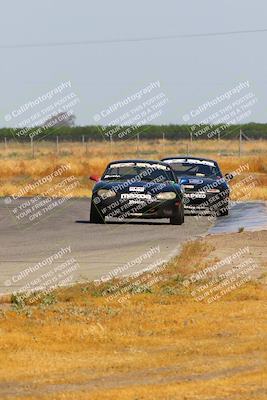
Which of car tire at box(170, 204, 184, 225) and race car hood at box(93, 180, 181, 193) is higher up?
race car hood at box(93, 180, 181, 193)

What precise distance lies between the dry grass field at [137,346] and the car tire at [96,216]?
42.5 feet

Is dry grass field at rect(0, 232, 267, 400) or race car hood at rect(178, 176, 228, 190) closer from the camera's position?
dry grass field at rect(0, 232, 267, 400)

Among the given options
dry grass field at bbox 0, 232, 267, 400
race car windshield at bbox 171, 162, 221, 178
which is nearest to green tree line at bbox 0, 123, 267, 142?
race car windshield at bbox 171, 162, 221, 178

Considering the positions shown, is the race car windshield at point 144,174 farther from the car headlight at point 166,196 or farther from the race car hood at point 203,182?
the race car hood at point 203,182

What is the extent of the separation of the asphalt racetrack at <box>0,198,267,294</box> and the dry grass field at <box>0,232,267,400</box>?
6.47ft

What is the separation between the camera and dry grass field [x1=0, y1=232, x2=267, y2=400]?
917 centimetres

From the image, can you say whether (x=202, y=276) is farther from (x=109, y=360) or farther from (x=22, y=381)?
(x=22, y=381)

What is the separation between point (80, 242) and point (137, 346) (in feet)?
41.1

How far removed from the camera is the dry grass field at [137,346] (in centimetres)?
917

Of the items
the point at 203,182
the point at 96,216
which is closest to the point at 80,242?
the point at 96,216

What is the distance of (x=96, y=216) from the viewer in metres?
29.4

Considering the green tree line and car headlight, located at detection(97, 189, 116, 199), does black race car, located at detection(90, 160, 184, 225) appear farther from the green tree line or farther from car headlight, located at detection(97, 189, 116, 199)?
the green tree line

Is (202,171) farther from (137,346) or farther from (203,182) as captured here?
(137,346)

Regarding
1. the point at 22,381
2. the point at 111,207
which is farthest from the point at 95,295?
the point at 111,207
